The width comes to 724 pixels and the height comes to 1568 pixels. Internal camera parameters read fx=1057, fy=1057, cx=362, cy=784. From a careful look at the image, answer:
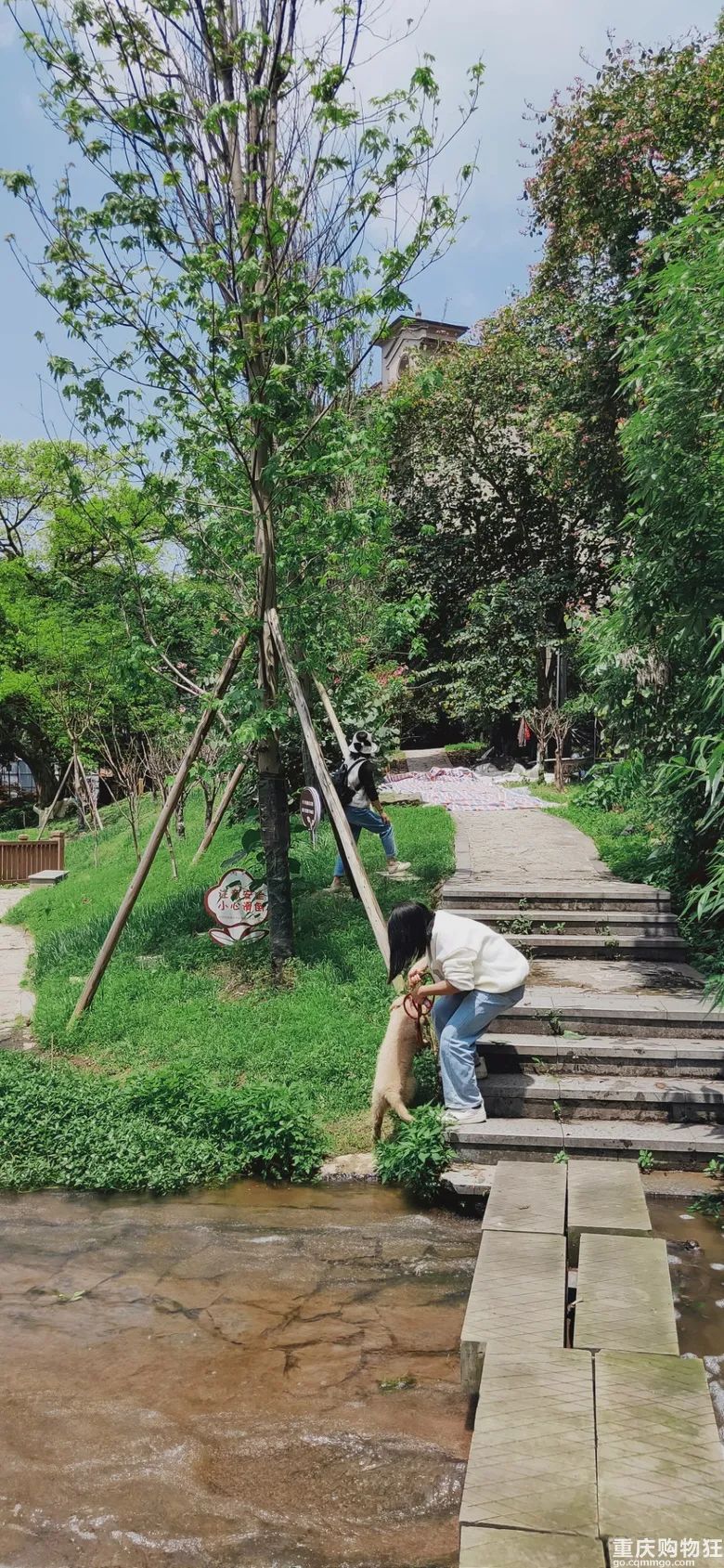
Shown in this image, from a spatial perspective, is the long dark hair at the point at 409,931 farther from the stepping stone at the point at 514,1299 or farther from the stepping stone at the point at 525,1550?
the stepping stone at the point at 525,1550

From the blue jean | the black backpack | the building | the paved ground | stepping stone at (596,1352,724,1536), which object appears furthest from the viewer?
the building

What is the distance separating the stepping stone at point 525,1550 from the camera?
2754 mm

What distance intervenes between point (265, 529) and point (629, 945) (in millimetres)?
4414

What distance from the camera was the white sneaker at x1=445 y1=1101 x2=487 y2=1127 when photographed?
19.9 ft

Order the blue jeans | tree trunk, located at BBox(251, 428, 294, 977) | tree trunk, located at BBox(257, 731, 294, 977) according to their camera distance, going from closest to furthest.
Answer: the blue jeans, tree trunk, located at BBox(251, 428, 294, 977), tree trunk, located at BBox(257, 731, 294, 977)

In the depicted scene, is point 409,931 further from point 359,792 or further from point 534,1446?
point 359,792

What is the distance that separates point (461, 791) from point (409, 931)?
1174 centimetres

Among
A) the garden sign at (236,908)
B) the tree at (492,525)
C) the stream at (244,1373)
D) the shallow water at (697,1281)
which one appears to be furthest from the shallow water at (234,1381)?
the tree at (492,525)

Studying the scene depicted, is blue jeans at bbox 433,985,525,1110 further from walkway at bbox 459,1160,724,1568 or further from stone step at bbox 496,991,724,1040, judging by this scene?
walkway at bbox 459,1160,724,1568

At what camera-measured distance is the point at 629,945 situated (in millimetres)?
8352

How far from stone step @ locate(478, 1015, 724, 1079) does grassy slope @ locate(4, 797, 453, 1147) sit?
926mm

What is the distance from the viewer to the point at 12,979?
10.9 metres

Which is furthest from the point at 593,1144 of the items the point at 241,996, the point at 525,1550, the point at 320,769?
the point at 320,769

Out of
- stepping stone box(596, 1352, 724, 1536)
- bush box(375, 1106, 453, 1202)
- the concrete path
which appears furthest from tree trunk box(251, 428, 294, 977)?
stepping stone box(596, 1352, 724, 1536)
